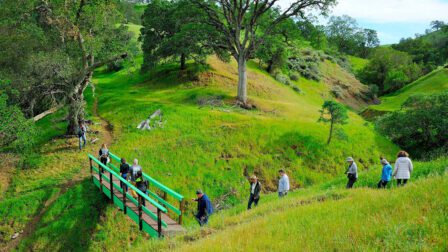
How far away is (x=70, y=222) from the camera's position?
17641 mm

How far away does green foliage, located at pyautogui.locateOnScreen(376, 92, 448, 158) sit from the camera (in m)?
27.1

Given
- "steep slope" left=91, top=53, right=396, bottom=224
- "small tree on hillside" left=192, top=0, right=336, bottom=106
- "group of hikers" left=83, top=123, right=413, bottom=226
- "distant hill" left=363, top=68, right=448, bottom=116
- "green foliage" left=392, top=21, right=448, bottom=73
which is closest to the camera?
"group of hikers" left=83, top=123, right=413, bottom=226

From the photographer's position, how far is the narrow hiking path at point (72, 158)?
17.2 metres

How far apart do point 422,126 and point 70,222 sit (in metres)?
26.4

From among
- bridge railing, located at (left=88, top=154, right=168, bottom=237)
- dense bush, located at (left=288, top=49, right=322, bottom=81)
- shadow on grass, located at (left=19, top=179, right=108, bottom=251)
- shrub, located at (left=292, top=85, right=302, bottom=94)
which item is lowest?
shadow on grass, located at (left=19, top=179, right=108, bottom=251)

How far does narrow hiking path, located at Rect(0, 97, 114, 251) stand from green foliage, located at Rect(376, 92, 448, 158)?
77.2 feet

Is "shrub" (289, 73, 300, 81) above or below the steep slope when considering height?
above

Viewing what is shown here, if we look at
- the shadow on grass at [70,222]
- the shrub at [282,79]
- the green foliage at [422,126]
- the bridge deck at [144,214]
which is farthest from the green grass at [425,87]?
the shadow on grass at [70,222]

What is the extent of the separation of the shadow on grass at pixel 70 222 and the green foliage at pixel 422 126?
78.5 feet

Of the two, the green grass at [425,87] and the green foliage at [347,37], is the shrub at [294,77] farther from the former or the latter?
the green foliage at [347,37]

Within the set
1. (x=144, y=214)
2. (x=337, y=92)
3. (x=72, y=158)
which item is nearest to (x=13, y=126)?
(x=72, y=158)

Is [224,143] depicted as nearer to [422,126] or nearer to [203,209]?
[203,209]

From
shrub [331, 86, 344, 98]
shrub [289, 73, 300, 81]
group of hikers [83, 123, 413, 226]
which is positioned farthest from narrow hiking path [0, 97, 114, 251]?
shrub [331, 86, 344, 98]

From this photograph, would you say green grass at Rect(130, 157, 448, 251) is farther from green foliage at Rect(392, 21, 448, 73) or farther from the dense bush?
green foliage at Rect(392, 21, 448, 73)
